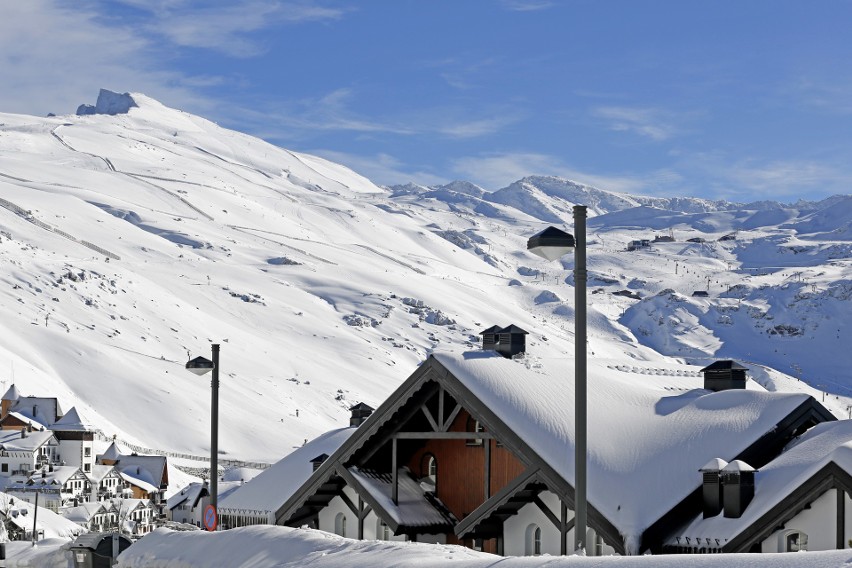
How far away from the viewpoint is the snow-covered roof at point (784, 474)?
18.9 m

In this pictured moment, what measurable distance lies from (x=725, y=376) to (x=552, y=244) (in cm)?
1217

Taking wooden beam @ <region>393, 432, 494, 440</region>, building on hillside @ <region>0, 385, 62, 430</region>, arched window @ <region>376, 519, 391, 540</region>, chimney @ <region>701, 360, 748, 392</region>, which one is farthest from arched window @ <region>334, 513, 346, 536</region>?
building on hillside @ <region>0, 385, 62, 430</region>

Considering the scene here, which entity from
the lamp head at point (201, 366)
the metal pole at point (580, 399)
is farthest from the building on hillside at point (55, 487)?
the metal pole at point (580, 399)

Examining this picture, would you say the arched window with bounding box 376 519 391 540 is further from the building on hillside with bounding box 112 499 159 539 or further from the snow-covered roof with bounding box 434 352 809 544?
the building on hillside with bounding box 112 499 159 539

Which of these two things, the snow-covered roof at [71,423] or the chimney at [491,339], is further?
the snow-covered roof at [71,423]

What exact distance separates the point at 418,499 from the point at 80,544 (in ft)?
23.6

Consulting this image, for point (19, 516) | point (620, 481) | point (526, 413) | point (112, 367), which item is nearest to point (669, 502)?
point (620, 481)

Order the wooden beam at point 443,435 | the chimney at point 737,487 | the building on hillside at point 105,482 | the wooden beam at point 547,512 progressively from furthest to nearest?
the building on hillside at point 105,482, the wooden beam at point 443,435, the wooden beam at point 547,512, the chimney at point 737,487

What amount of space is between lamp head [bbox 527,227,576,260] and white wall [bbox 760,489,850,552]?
22.8ft

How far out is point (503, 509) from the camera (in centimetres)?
2325

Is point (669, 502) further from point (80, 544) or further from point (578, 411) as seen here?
point (80, 544)

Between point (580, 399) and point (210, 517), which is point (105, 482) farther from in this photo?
point (580, 399)

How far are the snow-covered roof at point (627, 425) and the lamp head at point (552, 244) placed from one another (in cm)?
678

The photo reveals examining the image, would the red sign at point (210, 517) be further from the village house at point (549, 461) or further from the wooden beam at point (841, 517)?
the wooden beam at point (841, 517)
